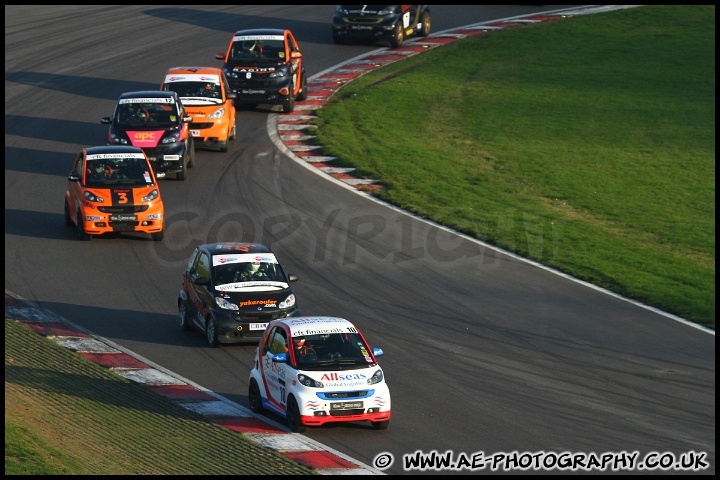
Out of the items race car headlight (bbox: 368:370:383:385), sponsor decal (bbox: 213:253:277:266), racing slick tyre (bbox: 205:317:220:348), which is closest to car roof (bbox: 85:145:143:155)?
sponsor decal (bbox: 213:253:277:266)

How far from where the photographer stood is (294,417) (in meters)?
16.7

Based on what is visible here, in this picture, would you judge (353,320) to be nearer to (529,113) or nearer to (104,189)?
(104,189)

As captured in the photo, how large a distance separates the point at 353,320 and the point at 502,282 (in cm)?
427

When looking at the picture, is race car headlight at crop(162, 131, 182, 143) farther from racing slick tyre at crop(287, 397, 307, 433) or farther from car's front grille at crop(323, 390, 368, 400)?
car's front grille at crop(323, 390, 368, 400)

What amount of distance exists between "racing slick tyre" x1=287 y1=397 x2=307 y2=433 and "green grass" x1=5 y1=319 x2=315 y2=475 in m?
0.78

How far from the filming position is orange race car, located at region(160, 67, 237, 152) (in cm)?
3359

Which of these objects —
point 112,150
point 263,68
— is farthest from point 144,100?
point 263,68

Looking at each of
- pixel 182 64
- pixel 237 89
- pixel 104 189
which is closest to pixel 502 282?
pixel 104 189

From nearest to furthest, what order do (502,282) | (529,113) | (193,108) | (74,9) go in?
(502,282) → (193,108) → (529,113) → (74,9)

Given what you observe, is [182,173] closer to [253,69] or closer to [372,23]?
[253,69]

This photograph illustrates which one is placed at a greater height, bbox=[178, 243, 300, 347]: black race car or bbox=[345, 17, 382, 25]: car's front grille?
bbox=[345, 17, 382, 25]: car's front grille

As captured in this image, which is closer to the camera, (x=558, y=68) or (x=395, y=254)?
(x=395, y=254)

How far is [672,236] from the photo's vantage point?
29.1 meters

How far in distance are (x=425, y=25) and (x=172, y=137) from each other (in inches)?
781
